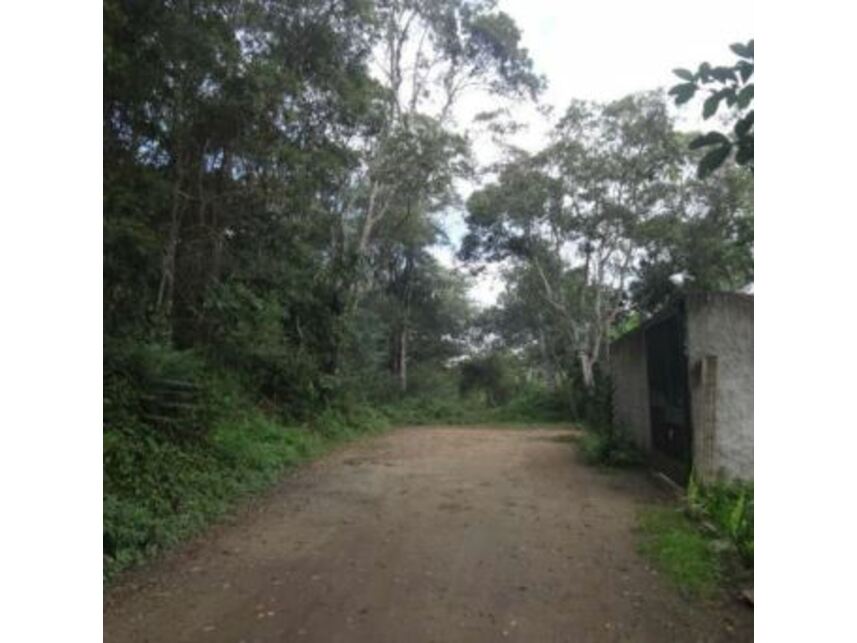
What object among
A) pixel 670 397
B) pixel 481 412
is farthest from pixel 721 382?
pixel 481 412

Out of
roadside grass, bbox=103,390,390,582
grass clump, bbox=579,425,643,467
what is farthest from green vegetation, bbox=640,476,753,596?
roadside grass, bbox=103,390,390,582

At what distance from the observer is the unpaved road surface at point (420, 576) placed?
13.2ft

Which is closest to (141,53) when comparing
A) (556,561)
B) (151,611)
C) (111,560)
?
(111,560)

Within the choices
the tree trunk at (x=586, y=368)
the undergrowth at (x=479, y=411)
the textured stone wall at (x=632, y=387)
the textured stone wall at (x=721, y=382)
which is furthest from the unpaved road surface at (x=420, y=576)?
the undergrowth at (x=479, y=411)

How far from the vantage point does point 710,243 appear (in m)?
19.6

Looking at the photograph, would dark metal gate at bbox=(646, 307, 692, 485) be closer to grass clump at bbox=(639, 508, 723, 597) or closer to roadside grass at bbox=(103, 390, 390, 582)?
grass clump at bbox=(639, 508, 723, 597)

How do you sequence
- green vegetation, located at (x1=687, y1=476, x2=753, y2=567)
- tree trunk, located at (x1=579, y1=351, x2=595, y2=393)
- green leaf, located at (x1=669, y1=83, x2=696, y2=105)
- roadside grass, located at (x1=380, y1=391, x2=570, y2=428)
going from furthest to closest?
roadside grass, located at (x1=380, y1=391, x2=570, y2=428) → tree trunk, located at (x1=579, y1=351, x2=595, y2=393) → green vegetation, located at (x1=687, y1=476, x2=753, y2=567) → green leaf, located at (x1=669, y1=83, x2=696, y2=105)

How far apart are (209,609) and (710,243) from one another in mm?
18331

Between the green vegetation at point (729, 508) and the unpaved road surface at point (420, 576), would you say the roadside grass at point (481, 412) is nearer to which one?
the unpaved road surface at point (420, 576)

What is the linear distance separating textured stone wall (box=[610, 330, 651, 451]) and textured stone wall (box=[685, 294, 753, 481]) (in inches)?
93.2

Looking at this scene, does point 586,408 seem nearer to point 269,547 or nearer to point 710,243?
point 710,243

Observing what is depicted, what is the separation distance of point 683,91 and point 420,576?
12.1 ft

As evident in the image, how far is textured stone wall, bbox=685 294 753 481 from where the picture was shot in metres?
7.44

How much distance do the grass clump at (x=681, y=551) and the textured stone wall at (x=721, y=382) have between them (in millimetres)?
1061
